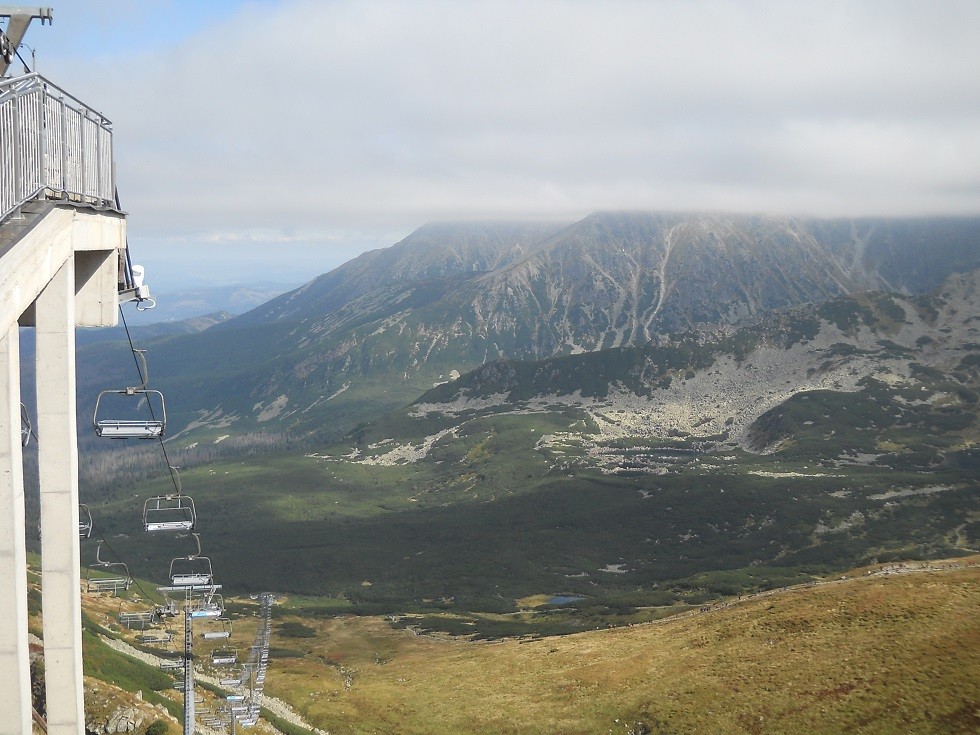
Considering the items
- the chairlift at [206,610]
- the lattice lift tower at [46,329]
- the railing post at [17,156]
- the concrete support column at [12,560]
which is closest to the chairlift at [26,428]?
the lattice lift tower at [46,329]

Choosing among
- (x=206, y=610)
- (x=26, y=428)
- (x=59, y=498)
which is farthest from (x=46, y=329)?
(x=206, y=610)

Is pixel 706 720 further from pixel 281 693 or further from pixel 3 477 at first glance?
pixel 3 477

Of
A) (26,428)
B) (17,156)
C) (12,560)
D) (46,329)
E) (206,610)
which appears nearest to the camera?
(12,560)

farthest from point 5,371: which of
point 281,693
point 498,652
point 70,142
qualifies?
point 498,652

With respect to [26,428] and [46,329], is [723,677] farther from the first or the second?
[46,329]

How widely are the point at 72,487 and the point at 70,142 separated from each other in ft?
26.0

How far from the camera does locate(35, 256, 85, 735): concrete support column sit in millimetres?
18266

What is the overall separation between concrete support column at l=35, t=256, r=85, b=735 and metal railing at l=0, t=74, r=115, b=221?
215cm

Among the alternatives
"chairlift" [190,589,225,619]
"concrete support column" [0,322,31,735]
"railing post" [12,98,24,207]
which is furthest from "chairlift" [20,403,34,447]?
"chairlift" [190,589,225,619]

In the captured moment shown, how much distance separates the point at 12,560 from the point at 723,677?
88.9 m

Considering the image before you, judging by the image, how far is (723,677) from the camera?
92.8 m

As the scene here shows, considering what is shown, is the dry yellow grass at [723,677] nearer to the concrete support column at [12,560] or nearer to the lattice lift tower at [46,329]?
the lattice lift tower at [46,329]

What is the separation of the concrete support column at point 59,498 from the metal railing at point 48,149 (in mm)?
2147

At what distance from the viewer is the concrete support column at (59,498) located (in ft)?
59.9
